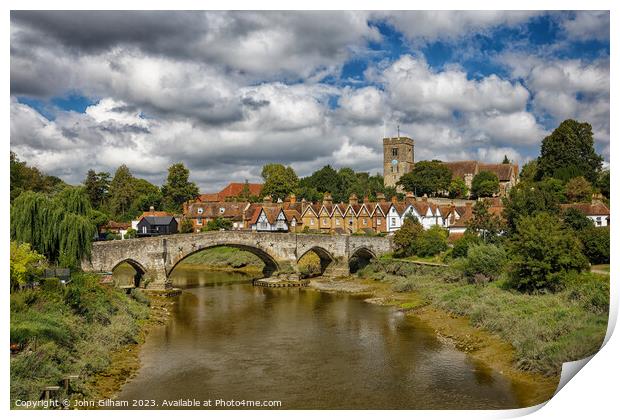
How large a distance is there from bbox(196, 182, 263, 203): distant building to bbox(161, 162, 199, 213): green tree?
1452mm

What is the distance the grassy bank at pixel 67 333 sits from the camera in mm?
12852

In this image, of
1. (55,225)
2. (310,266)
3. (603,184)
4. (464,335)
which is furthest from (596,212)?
(55,225)

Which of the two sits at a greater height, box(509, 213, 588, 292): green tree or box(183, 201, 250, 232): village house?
box(183, 201, 250, 232): village house

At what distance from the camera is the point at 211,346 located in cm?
1959

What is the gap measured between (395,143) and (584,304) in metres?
56.6

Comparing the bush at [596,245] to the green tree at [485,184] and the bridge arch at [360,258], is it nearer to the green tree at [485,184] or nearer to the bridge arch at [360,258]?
the bridge arch at [360,258]

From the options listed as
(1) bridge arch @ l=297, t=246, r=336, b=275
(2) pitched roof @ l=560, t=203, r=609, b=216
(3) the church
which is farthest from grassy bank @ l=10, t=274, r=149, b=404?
(3) the church

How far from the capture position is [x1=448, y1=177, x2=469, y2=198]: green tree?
2361 inches

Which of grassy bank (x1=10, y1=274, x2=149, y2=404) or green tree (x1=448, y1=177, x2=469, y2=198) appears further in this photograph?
green tree (x1=448, y1=177, x2=469, y2=198)

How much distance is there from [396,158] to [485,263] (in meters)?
47.1

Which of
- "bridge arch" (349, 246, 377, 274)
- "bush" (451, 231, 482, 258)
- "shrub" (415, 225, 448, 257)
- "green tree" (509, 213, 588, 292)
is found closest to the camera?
"green tree" (509, 213, 588, 292)

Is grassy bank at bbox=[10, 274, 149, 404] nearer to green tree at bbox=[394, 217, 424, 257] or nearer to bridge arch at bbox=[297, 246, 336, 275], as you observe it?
bridge arch at bbox=[297, 246, 336, 275]

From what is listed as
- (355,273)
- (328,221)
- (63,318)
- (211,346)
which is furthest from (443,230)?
(63,318)

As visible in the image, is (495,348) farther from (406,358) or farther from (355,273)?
(355,273)
